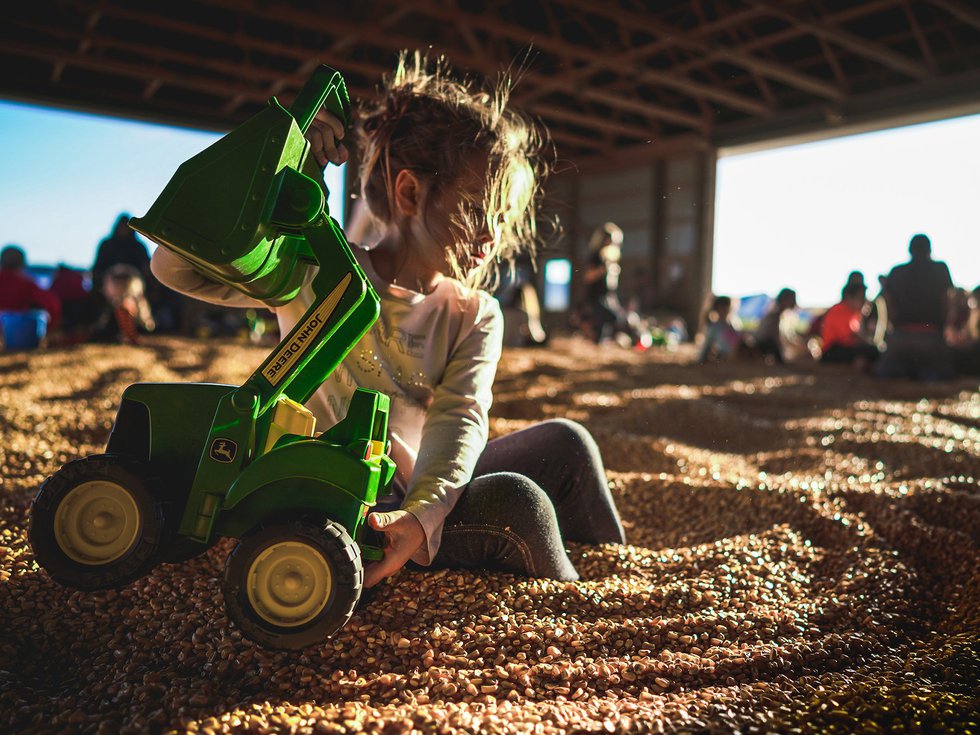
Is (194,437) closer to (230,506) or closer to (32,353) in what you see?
(230,506)

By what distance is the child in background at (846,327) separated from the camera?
17.3 ft

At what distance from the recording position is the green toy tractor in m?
0.63

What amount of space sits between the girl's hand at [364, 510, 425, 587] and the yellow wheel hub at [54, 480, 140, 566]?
0.24 meters

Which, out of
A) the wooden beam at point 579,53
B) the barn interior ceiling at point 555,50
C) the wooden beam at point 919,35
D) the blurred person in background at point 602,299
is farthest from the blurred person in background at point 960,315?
the wooden beam at point 579,53

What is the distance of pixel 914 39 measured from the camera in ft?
24.9

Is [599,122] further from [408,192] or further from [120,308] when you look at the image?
[408,192]

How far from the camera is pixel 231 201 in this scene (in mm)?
624

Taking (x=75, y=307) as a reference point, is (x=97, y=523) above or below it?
below

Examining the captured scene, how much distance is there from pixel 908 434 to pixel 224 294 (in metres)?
2.21

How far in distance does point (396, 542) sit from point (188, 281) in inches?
13.9

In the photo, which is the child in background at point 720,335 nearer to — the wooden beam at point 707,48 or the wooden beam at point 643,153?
the wooden beam at point 707,48

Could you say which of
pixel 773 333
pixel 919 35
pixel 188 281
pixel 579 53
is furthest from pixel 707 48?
pixel 188 281

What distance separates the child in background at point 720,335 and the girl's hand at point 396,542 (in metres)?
4.58

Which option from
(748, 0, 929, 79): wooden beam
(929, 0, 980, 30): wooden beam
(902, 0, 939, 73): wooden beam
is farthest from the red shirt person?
(902, 0, 939, 73): wooden beam
